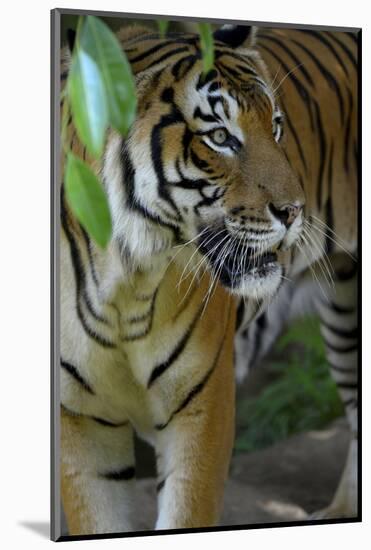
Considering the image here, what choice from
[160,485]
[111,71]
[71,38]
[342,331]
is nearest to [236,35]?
[71,38]

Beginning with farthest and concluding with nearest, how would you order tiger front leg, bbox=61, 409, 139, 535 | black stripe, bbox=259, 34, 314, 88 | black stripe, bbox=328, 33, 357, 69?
black stripe, bbox=328, 33, 357, 69 < black stripe, bbox=259, 34, 314, 88 < tiger front leg, bbox=61, 409, 139, 535

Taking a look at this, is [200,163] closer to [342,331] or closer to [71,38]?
[71,38]

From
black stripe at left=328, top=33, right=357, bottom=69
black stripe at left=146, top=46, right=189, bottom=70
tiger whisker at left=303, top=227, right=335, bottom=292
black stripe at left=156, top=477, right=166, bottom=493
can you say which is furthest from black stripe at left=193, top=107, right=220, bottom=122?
black stripe at left=156, top=477, right=166, bottom=493

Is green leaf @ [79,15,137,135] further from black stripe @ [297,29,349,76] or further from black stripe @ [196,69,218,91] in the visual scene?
black stripe @ [297,29,349,76]

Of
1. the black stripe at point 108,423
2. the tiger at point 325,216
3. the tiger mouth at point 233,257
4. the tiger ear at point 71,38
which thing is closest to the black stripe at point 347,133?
the tiger at point 325,216

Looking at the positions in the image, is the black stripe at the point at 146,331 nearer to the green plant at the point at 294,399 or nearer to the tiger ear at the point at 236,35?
the green plant at the point at 294,399

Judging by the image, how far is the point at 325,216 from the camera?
3.02 m

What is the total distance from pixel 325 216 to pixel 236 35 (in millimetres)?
610

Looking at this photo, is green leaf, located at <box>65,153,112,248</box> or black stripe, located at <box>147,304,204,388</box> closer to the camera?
green leaf, located at <box>65,153,112,248</box>

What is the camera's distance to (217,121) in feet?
8.29

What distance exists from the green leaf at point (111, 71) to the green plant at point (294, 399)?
2.19m

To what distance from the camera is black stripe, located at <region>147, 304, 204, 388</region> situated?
262 centimetres

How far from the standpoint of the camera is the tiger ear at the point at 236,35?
2699 millimetres

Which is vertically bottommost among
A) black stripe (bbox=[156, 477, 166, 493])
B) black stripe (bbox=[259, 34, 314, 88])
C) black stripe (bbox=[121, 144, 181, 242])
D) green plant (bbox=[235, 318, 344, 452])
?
black stripe (bbox=[156, 477, 166, 493])
